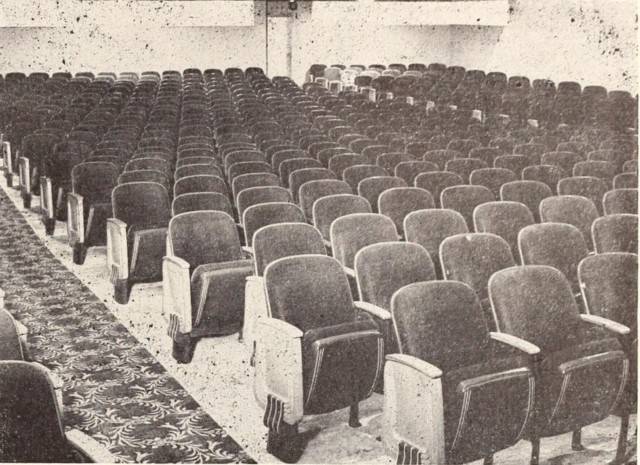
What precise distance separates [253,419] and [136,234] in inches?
70.7

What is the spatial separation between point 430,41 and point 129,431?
16860 millimetres

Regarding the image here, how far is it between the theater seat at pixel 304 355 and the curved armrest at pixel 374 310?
47mm

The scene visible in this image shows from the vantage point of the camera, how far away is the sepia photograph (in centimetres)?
295

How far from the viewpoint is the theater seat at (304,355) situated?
10.1ft

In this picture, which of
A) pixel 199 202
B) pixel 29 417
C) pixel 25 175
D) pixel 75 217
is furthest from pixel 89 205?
pixel 29 417

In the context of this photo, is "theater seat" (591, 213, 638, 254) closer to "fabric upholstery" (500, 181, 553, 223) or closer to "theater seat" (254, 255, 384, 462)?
"fabric upholstery" (500, 181, 553, 223)

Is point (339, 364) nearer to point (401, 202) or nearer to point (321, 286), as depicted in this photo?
point (321, 286)

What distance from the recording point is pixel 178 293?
4.06m

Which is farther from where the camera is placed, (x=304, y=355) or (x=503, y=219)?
(x=503, y=219)

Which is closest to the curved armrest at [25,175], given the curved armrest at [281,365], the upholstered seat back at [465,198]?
the upholstered seat back at [465,198]

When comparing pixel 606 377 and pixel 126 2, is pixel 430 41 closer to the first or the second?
pixel 126 2

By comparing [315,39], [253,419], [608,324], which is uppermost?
[315,39]

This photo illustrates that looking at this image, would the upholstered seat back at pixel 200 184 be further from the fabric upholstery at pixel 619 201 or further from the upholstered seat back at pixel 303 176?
the fabric upholstery at pixel 619 201

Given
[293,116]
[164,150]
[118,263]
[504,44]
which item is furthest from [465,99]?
[118,263]
